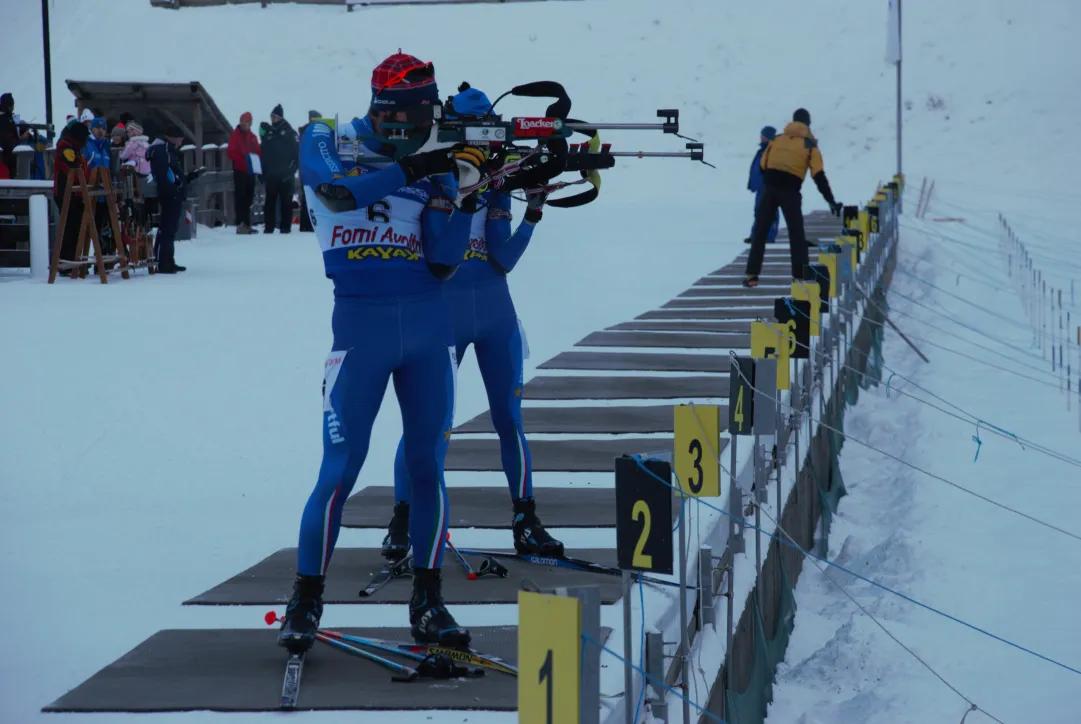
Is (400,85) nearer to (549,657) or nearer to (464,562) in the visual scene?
(464,562)

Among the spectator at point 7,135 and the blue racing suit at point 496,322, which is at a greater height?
the spectator at point 7,135

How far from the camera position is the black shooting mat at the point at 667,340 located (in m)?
12.4

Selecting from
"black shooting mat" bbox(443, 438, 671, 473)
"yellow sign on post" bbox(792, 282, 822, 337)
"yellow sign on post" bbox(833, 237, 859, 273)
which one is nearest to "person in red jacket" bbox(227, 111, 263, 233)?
"yellow sign on post" bbox(833, 237, 859, 273)

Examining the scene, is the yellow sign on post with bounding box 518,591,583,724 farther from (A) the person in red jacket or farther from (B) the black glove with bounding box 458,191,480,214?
(A) the person in red jacket

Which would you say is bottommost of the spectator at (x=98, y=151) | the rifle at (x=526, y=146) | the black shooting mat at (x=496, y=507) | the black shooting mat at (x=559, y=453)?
the black shooting mat at (x=496, y=507)

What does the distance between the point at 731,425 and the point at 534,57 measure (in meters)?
38.5

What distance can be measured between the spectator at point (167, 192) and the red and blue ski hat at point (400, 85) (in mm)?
12263

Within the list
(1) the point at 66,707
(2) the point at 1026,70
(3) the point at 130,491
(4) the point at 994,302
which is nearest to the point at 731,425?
(1) the point at 66,707

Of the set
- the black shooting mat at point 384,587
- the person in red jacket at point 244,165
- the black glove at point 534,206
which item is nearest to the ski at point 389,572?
the black shooting mat at point 384,587

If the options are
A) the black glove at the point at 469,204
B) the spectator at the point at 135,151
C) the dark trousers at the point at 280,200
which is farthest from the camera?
the dark trousers at the point at 280,200

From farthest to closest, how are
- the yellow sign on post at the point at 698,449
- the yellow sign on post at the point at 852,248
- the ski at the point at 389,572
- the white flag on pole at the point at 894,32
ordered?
the white flag on pole at the point at 894,32
the yellow sign on post at the point at 852,248
the ski at the point at 389,572
the yellow sign on post at the point at 698,449

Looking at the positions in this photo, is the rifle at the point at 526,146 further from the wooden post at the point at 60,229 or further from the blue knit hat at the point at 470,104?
the wooden post at the point at 60,229

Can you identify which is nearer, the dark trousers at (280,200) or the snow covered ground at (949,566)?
the snow covered ground at (949,566)

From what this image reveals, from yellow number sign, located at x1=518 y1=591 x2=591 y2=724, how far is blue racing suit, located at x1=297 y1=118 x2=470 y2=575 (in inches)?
62.0
